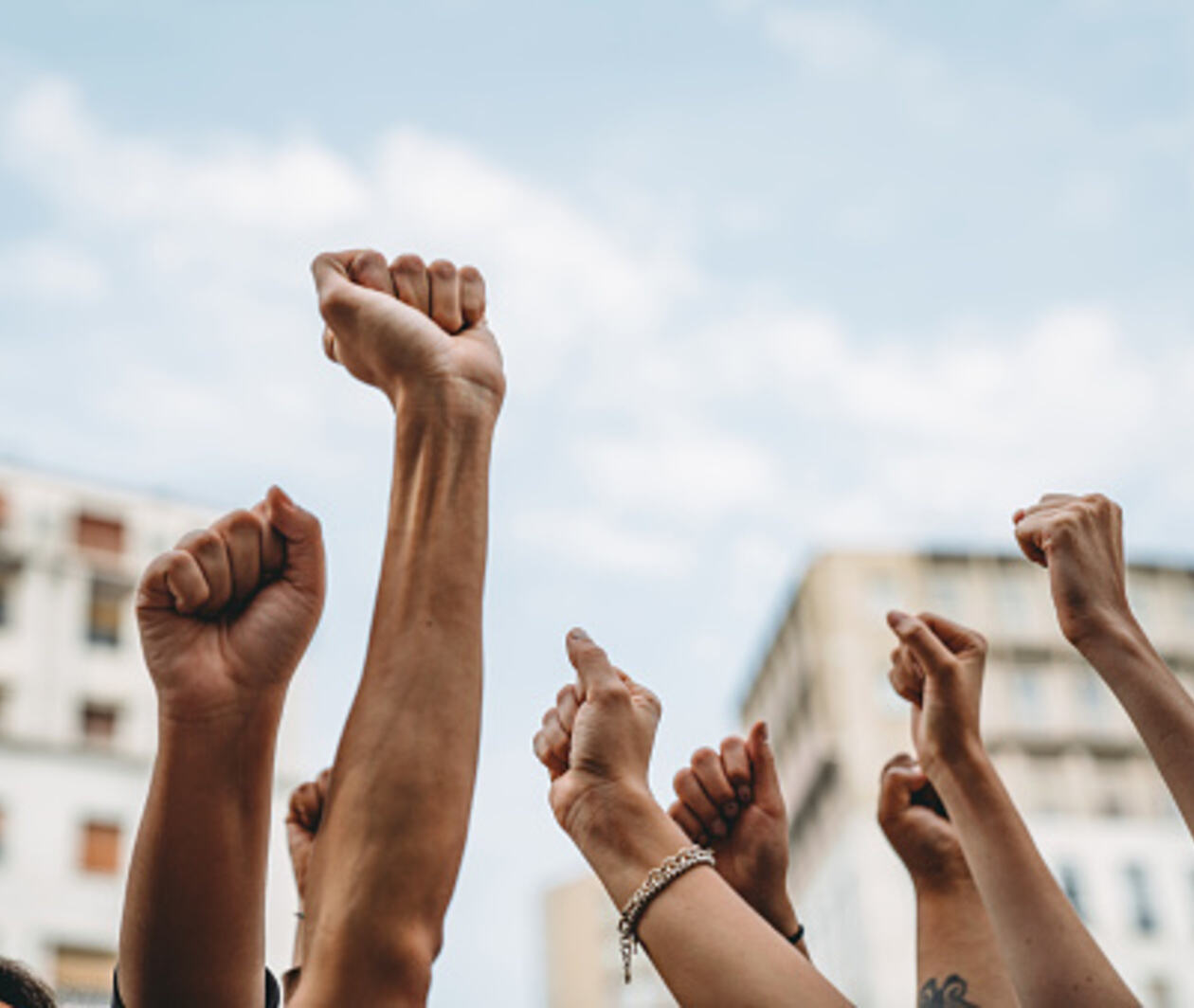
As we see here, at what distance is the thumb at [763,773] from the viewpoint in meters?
3.21

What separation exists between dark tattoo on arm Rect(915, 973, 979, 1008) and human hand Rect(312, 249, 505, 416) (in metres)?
1.80

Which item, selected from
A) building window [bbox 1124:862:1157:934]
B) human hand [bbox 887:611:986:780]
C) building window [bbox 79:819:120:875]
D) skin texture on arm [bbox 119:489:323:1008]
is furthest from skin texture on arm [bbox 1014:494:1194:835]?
building window [bbox 1124:862:1157:934]

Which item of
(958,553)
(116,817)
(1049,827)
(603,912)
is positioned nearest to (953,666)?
(116,817)

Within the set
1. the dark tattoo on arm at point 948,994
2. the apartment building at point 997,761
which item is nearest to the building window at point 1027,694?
the apartment building at point 997,761

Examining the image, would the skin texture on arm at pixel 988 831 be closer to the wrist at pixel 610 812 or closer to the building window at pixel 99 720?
the wrist at pixel 610 812

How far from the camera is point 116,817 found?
104ft

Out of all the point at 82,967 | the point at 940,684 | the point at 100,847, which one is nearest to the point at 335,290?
the point at 940,684

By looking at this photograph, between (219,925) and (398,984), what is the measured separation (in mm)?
300

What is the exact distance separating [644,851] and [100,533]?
35.1 metres

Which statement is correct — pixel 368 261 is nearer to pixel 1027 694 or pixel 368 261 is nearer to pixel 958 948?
pixel 958 948

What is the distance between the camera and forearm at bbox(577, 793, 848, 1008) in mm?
2383

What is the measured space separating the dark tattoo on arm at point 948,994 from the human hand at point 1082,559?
855 mm

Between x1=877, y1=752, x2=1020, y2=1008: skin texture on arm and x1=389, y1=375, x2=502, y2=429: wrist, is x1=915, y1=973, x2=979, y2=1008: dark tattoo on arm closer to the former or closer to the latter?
x1=877, y1=752, x2=1020, y2=1008: skin texture on arm

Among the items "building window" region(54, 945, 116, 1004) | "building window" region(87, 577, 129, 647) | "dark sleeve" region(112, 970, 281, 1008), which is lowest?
"dark sleeve" region(112, 970, 281, 1008)
